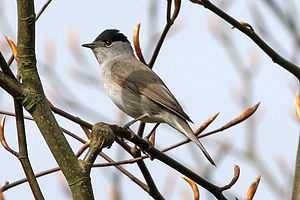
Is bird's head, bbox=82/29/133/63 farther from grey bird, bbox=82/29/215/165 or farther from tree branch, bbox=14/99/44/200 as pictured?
tree branch, bbox=14/99/44/200

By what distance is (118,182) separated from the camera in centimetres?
Answer: 362

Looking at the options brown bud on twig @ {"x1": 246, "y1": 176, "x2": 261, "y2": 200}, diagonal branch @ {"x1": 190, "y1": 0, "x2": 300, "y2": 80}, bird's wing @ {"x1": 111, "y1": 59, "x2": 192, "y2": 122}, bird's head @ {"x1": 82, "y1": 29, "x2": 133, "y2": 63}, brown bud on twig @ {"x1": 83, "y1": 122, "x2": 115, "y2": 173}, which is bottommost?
brown bud on twig @ {"x1": 246, "y1": 176, "x2": 261, "y2": 200}

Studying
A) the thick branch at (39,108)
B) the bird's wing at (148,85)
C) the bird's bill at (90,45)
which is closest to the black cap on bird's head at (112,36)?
the bird's bill at (90,45)

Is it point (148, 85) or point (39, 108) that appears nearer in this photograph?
point (39, 108)

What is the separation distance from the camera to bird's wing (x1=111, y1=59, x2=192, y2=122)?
493 cm

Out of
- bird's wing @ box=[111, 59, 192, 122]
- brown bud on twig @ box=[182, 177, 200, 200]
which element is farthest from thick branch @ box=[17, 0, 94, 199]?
bird's wing @ box=[111, 59, 192, 122]

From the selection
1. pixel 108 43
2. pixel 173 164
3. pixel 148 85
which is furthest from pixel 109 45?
pixel 173 164

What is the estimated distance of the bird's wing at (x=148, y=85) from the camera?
16.2ft

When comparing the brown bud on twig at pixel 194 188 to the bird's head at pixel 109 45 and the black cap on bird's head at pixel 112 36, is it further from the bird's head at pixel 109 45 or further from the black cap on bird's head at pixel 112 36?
the black cap on bird's head at pixel 112 36

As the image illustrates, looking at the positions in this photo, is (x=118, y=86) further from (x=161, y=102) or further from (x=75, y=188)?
(x=75, y=188)

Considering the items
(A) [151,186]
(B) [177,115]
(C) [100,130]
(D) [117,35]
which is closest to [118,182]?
(B) [177,115]

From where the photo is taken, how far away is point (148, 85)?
521 cm

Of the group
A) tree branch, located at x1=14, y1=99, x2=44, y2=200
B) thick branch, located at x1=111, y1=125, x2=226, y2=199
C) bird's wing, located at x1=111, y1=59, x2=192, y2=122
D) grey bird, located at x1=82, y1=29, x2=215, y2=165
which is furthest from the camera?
bird's wing, located at x1=111, y1=59, x2=192, y2=122

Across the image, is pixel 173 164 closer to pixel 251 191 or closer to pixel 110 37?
pixel 251 191
